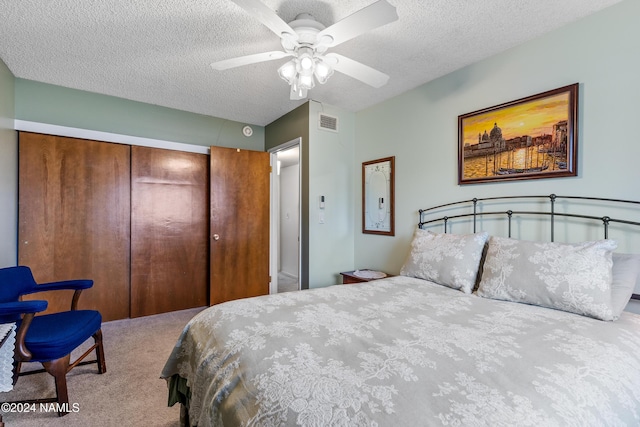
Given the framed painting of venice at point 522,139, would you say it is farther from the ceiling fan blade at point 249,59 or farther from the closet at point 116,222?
the closet at point 116,222

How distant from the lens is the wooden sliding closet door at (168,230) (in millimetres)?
3184

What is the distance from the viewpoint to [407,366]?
0.93 meters

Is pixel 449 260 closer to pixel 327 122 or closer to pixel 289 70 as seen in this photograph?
pixel 289 70

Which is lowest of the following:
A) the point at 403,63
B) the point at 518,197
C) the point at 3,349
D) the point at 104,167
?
the point at 3,349

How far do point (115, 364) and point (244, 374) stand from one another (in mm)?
1981

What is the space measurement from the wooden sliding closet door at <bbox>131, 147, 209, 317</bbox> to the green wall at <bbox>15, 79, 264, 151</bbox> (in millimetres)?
307

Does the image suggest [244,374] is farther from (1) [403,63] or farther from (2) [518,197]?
(1) [403,63]

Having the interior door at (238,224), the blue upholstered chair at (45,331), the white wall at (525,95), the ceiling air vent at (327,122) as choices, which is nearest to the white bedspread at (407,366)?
the blue upholstered chair at (45,331)

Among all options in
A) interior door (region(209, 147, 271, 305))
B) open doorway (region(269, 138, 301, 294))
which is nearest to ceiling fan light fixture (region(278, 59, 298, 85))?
interior door (region(209, 147, 271, 305))

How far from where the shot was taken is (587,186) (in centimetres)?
178

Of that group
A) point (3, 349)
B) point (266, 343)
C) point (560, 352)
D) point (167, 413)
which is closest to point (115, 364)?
point (167, 413)

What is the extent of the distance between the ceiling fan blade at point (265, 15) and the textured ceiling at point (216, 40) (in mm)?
282

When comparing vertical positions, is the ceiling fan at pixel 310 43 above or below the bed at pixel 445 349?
above

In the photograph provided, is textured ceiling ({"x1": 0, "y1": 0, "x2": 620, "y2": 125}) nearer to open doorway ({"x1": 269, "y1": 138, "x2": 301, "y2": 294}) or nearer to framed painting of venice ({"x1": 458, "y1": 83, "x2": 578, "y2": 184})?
framed painting of venice ({"x1": 458, "y1": 83, "x2": 578, "y2": 184})
